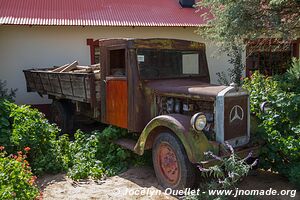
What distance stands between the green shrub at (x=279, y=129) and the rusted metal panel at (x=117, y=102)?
6.35 ft

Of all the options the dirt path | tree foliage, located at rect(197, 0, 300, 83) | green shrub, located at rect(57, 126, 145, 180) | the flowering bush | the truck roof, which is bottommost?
the dirt path

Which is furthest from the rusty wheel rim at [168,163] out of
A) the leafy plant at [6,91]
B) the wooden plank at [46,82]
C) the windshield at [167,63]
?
the leafy plant at [6,91]

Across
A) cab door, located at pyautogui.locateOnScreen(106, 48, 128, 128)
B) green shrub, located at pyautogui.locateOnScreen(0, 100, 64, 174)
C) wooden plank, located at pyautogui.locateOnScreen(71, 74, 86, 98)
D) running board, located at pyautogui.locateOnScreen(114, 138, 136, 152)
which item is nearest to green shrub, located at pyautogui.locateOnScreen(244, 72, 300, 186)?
running board, located at pyautogui.locateOnScreen(114, 138, 136, 152)

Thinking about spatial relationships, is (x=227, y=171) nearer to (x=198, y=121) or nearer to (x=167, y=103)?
(x=198, y=121)

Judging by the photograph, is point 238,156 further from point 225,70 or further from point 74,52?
point 225,70

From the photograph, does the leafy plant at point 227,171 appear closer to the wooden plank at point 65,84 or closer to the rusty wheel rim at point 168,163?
the rusty wheel rim at point 168,163

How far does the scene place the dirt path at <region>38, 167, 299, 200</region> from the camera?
15.3ft

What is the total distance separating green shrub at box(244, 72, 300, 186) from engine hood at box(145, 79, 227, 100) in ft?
2.75

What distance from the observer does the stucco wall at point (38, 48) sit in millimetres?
9836

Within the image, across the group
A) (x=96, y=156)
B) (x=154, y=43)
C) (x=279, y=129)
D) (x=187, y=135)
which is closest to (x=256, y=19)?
(x=154, y=43)

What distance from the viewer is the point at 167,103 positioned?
206 inches

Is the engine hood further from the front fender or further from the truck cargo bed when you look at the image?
the truck cargo bed

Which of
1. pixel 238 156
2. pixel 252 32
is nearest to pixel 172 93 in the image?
pixel 238 156

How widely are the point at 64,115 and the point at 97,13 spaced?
416 cm
